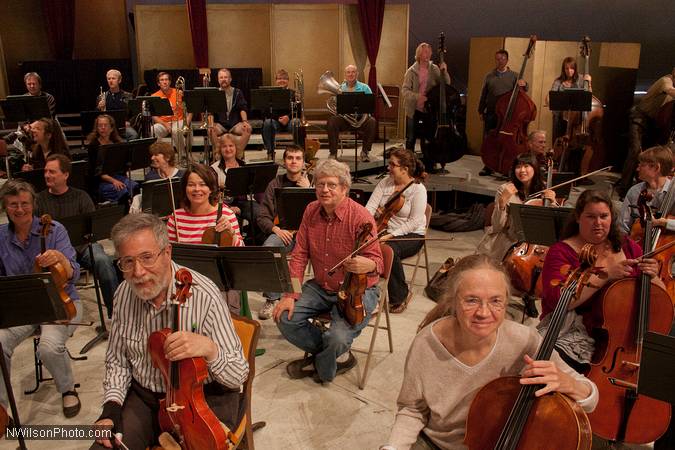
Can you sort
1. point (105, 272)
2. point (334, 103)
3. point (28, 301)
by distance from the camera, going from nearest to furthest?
1. point (28, 301)
2. point (105, 272)
3. point (334, 103)

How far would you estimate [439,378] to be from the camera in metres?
2.02

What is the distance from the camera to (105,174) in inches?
227

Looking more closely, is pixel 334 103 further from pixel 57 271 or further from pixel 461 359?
pixel 461 359

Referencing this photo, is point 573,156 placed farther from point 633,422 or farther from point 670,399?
point 670,399

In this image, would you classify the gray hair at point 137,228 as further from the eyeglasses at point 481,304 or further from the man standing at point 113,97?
the man standing at point 113,97

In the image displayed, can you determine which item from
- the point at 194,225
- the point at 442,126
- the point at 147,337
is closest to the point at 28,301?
the point at 147,337

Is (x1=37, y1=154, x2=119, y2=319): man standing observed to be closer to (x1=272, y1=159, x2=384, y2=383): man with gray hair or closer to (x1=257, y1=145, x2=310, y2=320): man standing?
→ (x1=257, y1=145, x2=310, y2=320): man standing

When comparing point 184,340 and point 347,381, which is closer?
point 184,340

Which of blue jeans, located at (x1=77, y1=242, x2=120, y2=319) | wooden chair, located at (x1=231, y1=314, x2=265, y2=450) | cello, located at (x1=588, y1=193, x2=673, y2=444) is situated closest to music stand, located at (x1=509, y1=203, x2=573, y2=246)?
cello, located at (x1=588, y1=193, x2=673, y2=444)

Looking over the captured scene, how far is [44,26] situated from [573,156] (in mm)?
8435

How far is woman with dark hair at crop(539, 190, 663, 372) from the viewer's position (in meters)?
2.80

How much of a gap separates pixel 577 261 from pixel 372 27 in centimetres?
744

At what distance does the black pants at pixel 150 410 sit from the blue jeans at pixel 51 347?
4.03 feet

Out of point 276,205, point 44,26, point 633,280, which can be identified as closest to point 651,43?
point 276,205
